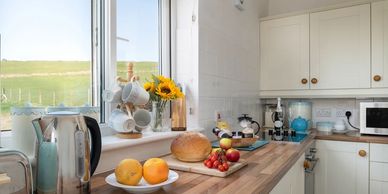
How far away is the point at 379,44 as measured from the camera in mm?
2189

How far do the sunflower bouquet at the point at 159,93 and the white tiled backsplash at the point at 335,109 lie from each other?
1.82 metres

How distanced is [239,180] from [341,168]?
62.8 inches

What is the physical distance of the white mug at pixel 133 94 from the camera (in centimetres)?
112

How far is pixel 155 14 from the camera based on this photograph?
164 cm

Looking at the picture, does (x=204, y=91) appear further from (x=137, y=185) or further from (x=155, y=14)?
(x=137, y=185)

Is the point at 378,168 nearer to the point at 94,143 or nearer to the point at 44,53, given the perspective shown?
the point at 94,143

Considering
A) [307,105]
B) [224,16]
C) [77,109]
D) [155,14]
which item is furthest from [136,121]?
[307,105]

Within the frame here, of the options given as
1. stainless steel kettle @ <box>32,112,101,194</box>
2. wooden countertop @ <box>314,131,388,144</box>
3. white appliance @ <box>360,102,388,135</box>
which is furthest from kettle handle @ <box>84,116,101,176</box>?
white appliance @ <box>360,102,388,135</box>

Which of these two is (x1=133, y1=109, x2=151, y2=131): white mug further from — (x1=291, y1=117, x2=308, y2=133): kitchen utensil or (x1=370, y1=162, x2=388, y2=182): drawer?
(x1=370, y1=162, x2=388, y2=182): drawer

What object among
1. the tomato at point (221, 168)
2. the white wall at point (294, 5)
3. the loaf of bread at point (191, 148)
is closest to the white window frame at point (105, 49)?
the loaf of bread at point (191, 148)

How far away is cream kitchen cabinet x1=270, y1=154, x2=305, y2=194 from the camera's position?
1.10m

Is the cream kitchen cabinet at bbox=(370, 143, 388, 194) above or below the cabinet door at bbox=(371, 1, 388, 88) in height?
below

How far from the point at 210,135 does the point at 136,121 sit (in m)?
0.64

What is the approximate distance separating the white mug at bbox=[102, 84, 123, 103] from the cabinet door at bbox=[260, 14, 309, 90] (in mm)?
1847
